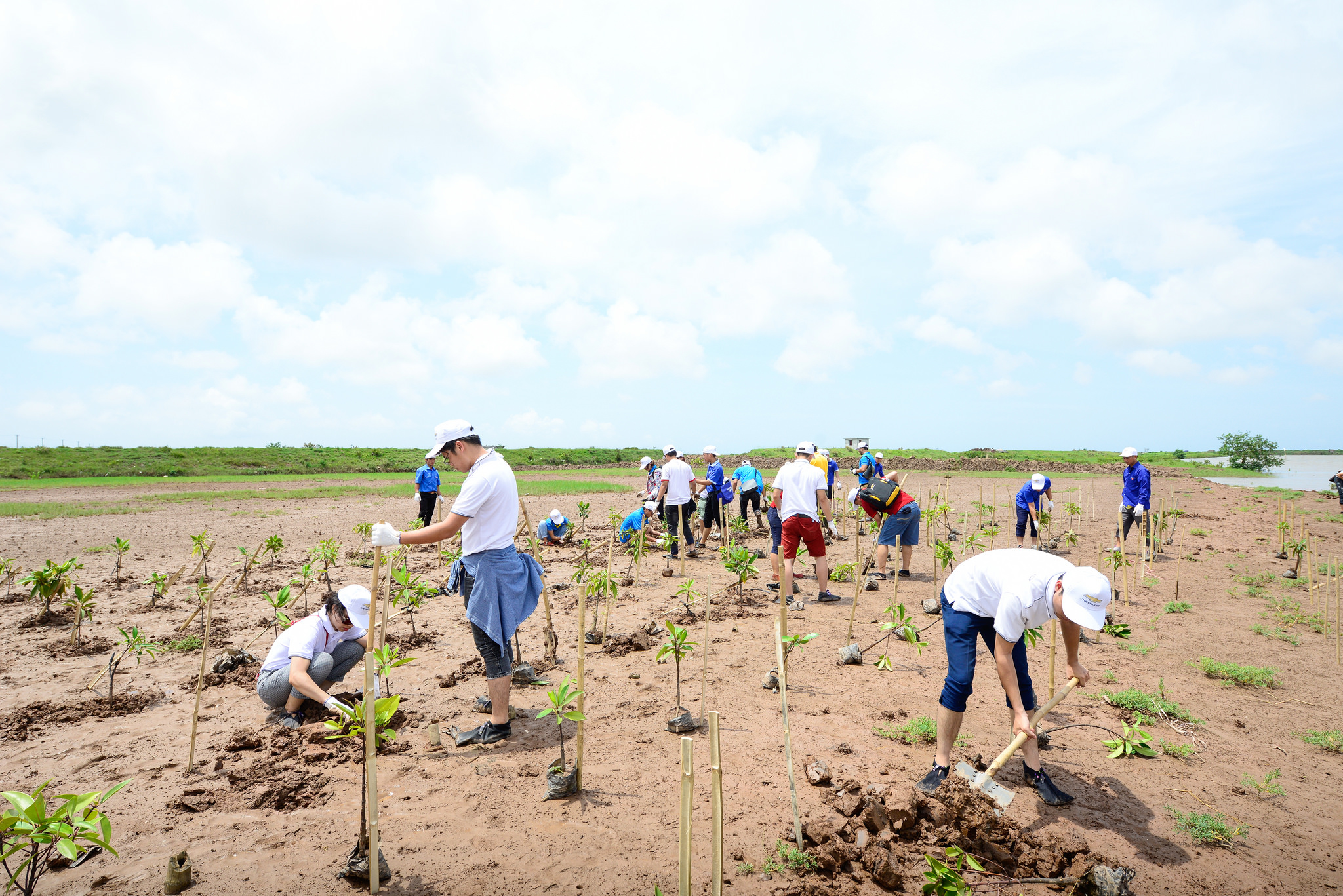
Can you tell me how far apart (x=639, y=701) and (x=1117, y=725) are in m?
3.96

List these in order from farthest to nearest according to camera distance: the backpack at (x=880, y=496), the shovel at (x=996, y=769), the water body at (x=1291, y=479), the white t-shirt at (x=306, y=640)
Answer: the water body at (x=1291, y=479) → the backpack at (x=880, y=496) → the white t-shirt at (x=306, y=640) → the shovel at (x=996, y=769)

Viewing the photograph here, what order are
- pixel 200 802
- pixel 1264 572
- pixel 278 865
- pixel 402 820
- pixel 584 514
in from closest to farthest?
pixel 278 865 → pixel 402 820 → pixel 200 802 → pixel 1264 572 → pixel 584 514

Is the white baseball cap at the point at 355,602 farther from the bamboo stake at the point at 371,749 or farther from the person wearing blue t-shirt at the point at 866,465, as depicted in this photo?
the person wearing blue t-shirt at the point at 866,465

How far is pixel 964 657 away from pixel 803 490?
4307mm

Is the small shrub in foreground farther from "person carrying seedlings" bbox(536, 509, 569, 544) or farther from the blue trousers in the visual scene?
"person carrying seedlings" bbox(536, 509, 569, 544)

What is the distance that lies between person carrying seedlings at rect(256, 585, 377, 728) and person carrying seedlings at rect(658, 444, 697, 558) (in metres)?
6.77

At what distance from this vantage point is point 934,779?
4066mm

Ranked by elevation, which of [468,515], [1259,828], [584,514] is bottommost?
[1259,828]

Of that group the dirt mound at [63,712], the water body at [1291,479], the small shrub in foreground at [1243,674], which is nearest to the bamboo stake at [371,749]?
the dirt mound at [63,712]

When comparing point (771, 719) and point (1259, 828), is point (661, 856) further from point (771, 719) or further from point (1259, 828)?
point (1259, 828)

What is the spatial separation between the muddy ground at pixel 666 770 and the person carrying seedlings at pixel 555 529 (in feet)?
16.6

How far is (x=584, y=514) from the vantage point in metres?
13.6

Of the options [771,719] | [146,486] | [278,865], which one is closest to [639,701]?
[771,719]

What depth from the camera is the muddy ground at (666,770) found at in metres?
3.51
